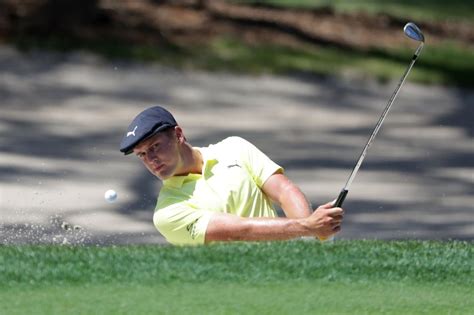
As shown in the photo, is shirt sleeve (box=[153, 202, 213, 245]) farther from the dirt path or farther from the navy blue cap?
the dirt path

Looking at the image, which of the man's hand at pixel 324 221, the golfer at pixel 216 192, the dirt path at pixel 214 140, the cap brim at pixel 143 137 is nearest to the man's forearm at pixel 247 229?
the golfer at pixel 216 192

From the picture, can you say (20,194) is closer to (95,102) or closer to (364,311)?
(95,102)

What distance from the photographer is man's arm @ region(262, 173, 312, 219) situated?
6141 millimetres

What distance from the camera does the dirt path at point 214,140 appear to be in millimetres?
10000

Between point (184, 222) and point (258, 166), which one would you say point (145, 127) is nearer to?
point (184, 222)

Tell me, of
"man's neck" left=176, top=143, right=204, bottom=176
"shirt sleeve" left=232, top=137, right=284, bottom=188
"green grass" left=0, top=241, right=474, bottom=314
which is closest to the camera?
"green grass" left=0, top=241, right=474, bottom=314

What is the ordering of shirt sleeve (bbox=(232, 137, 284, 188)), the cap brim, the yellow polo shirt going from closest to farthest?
the cap brim < the yellow polo shirt < shirt sleeve (bbox=(232, 137, 284, 188))

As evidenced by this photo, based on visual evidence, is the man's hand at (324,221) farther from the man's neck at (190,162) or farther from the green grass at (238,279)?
the man's neck at (190,162)

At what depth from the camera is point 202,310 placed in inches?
187

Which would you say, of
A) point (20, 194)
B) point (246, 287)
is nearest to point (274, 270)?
point (246, 287)

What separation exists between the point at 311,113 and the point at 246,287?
8945mm

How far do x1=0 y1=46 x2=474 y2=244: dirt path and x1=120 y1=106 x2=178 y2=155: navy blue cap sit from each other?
2522 millimetres

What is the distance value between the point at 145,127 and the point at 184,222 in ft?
1.39

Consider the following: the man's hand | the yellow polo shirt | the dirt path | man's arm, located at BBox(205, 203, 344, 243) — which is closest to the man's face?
the yellow polo shirt
